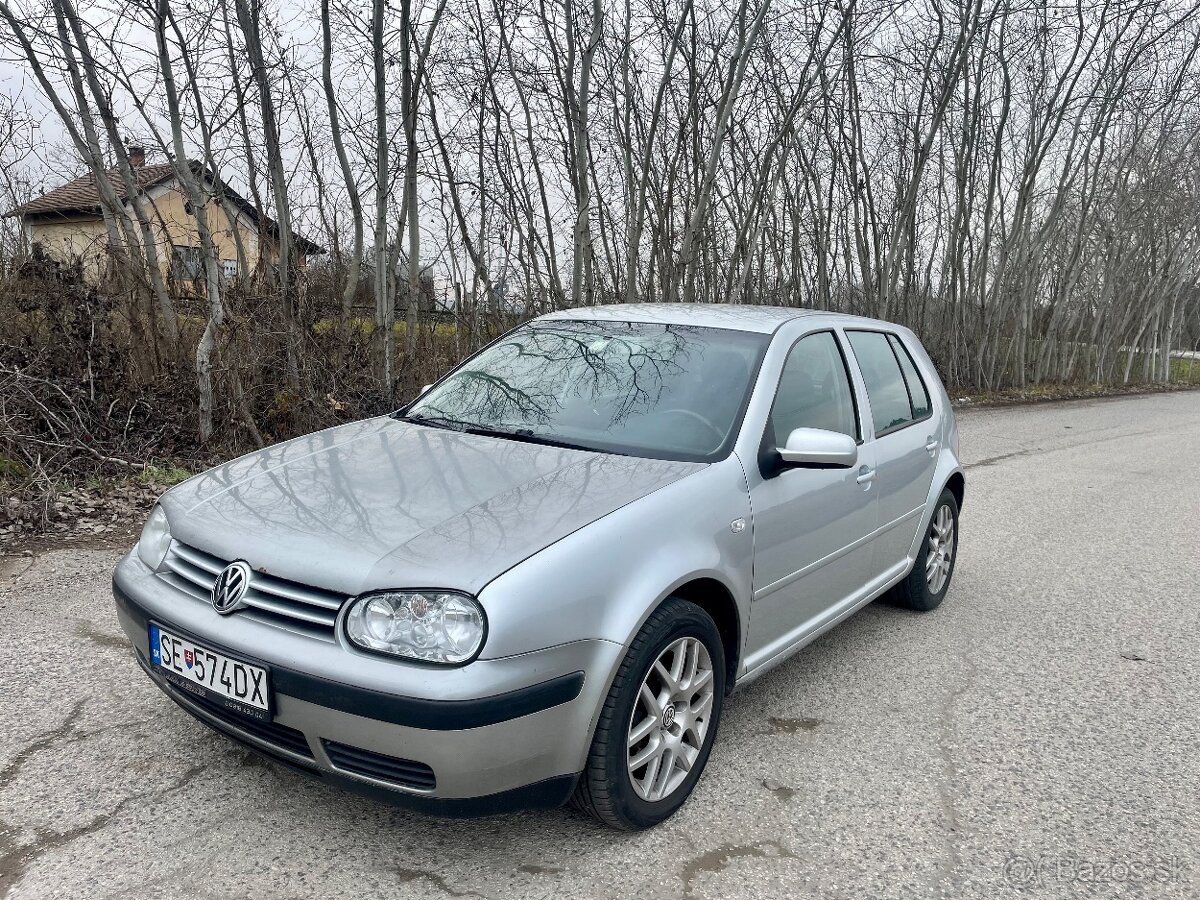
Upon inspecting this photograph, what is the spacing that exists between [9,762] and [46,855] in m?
0.62

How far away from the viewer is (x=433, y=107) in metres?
9.79

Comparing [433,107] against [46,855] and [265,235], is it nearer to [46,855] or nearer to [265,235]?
[265,235]

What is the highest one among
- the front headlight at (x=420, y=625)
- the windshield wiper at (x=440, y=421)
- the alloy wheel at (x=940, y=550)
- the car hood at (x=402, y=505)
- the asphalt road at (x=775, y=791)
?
the windshield wiper at (x=440, y=421)

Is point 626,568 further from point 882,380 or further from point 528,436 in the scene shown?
point 882,380

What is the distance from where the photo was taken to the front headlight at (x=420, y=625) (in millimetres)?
2229

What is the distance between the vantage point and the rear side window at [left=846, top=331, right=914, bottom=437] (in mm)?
4143

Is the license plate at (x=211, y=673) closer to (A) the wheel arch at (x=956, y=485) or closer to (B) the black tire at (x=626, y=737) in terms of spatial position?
(B) the black tire at (x=626, y=737)

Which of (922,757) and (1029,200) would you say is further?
(1029,200)

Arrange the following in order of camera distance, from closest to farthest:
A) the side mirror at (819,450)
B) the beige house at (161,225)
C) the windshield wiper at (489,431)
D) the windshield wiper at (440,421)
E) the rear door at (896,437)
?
the side mirror at (819,450)
the windshield wiper at (489,431)
the windshield wiper at (440,421)
the rear door at (896,437)
the beige house at (161,225)

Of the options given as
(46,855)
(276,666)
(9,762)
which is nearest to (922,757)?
(276,666)

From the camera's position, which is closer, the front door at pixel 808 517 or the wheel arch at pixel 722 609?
the wheel arch at pixel 722 609

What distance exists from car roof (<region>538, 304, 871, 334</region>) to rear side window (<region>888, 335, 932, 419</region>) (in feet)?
1.50

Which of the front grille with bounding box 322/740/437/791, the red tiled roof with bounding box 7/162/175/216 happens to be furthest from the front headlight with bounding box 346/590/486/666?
the red tiled roof with bounding box 7/162/175/216

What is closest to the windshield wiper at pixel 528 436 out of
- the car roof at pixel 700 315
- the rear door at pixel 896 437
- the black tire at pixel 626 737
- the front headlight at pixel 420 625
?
the black tire at pixel 626 737
